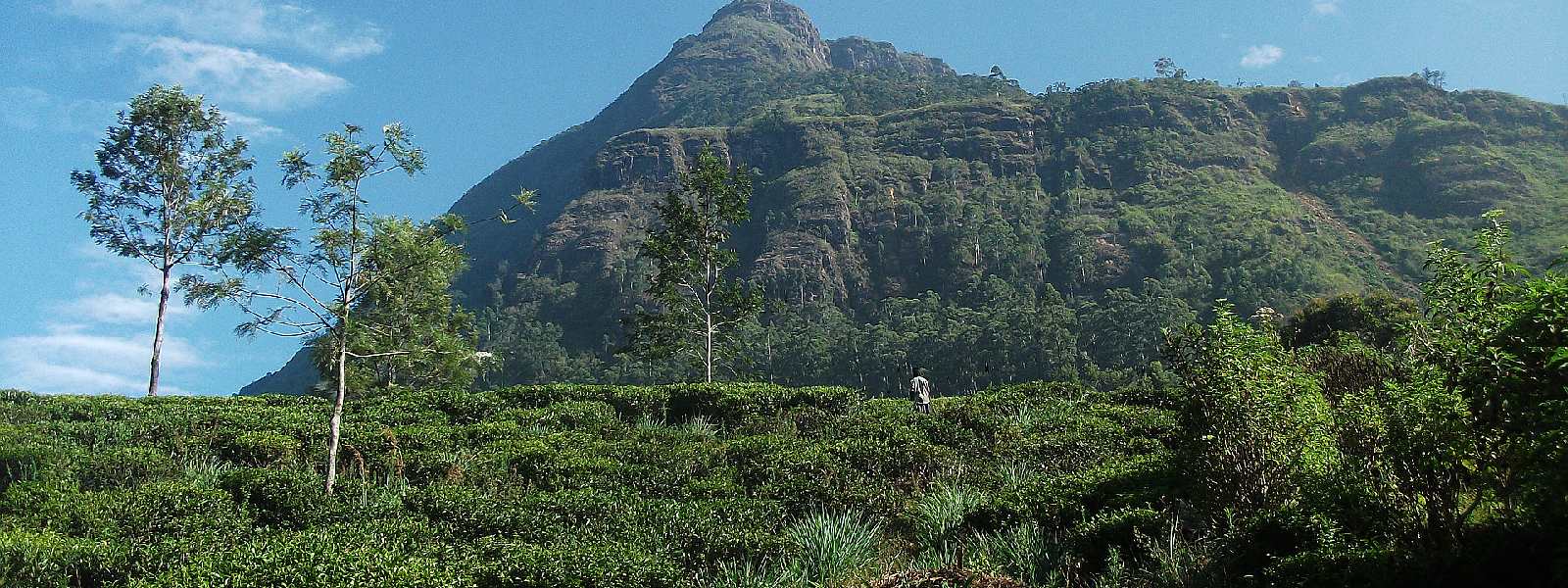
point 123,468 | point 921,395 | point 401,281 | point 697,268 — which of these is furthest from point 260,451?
point 697,268

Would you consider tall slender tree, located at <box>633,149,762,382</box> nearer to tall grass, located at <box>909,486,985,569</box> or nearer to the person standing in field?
the person standing in field

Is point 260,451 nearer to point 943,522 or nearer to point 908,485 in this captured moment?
point 908,485

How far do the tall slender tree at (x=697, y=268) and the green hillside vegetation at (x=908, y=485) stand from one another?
807 centimetres

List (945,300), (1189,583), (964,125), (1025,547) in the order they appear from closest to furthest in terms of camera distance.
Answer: (1189,583) → (1025,547) → (945,300) → (964,125)

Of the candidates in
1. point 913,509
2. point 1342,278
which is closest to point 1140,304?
point 1342,278

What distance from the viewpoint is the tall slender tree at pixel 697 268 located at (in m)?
24.5

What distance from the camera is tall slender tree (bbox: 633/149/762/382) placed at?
24.5 m

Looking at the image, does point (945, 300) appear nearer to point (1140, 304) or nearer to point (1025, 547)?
point (1140, 304)

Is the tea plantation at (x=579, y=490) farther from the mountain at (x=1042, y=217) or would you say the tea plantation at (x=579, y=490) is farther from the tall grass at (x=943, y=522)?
the mountain at (x=1042, y=217)

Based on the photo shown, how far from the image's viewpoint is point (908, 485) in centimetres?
1182

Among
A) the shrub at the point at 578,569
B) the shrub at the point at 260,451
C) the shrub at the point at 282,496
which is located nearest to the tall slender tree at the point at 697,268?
the shrub at the point at 260,451

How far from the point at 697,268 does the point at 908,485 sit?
1350 cm

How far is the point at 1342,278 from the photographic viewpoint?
273 feet

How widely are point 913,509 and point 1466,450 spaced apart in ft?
18.2
